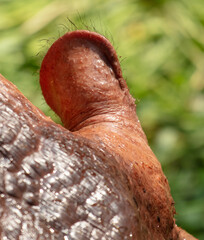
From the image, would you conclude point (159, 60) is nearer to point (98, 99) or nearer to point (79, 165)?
point (98, 99)

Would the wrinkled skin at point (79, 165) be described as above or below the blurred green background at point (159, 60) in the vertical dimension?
above

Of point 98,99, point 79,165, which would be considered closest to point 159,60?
point 98,99

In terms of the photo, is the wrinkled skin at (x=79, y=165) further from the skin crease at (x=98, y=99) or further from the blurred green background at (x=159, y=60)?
the blurred green background at (x=159, y=60)

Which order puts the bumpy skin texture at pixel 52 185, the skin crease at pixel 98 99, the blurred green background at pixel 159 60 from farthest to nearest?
1. the blurred green background at pixel 159 60
2. the skin crease at pixel 98 99
3. the bumpy skin texture at pixel 52 185

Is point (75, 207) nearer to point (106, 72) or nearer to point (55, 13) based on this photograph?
point (106, 72)

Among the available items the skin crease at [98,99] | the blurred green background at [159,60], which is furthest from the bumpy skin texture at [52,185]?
the blurred green background at [159,60]
